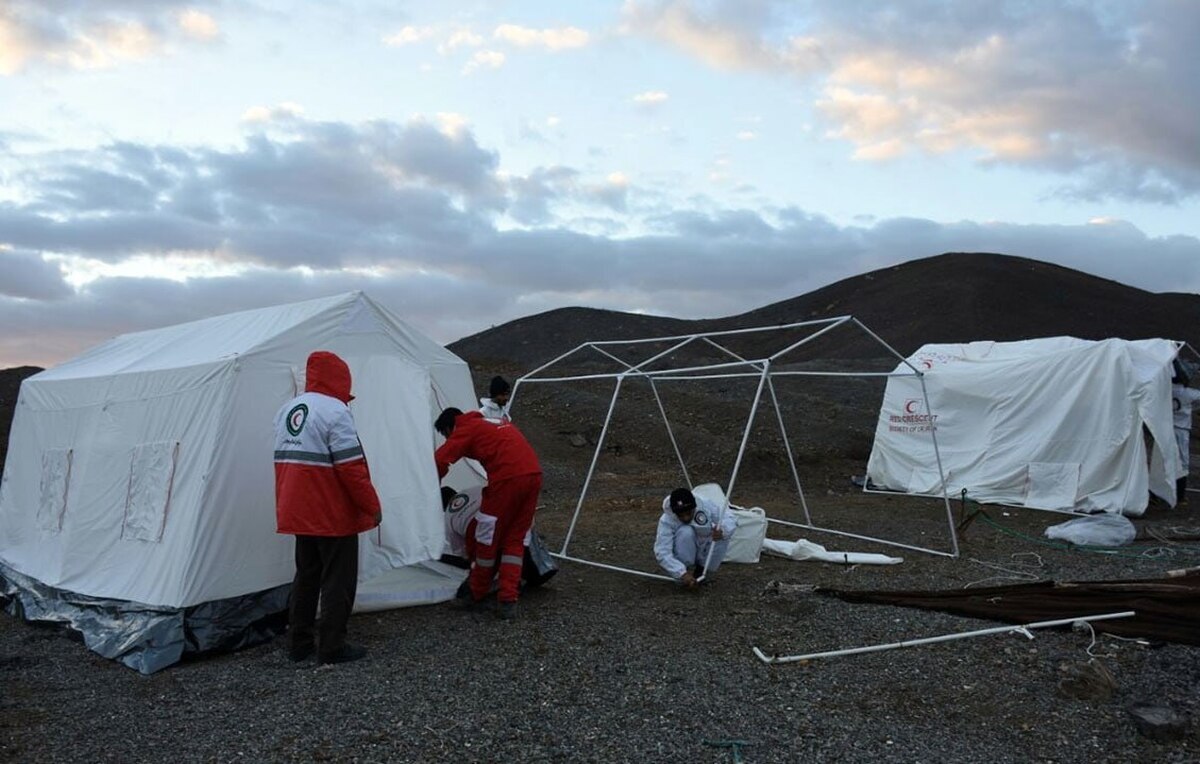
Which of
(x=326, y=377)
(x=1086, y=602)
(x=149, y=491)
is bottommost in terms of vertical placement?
(x=1086, y=602)

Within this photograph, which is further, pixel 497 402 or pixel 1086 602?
pixel 497 402

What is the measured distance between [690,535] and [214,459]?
329 cm

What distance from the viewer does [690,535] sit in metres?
6.57

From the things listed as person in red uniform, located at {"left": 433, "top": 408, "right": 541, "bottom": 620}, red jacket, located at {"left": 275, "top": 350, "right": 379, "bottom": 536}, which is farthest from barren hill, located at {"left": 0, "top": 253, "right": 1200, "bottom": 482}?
red jacket, located at {"left": 275, "top": 350, "right": 379, "bottom": 536}

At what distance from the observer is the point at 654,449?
15477 mm

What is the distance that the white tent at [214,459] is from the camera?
17.7 feet

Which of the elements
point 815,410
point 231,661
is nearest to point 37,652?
point 231,661

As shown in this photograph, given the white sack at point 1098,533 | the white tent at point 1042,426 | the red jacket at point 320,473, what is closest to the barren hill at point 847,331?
the white tent at point 1042,426

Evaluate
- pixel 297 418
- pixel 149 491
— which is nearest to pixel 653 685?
pixel 297 418

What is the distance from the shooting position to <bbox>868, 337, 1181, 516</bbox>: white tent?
10.6 metres

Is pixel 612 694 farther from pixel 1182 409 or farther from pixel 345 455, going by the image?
pixel 1182 409

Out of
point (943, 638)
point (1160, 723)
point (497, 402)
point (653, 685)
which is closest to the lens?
point (1160, 723)

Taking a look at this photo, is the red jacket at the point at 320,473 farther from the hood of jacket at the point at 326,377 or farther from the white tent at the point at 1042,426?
the white tent at the point at 1042,426

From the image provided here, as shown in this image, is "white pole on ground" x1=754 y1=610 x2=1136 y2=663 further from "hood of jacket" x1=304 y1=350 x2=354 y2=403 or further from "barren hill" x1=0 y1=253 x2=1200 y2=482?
"barren hill" x1=0 y1=253 x2=1200 y2=482
